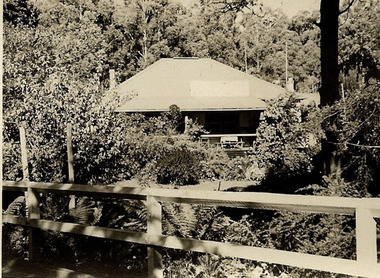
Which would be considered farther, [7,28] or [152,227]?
[7,28]

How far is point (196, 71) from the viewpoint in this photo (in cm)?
2703

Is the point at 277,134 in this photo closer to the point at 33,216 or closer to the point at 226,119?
the point at 33,216

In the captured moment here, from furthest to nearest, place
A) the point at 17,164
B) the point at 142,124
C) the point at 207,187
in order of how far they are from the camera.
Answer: the point at 142,124 < the point at 207,187 < the point at 17,164

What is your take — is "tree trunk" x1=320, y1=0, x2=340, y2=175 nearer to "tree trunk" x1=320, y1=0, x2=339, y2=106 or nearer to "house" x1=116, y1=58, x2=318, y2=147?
"tree trunk" x1=320, y1=0, x2=339, y2=106

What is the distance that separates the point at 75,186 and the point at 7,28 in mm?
9292

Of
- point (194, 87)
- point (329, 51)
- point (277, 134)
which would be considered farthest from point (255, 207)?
point (194, 87)

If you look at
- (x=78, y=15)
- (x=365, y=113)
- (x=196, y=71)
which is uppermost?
(x=78, y=15)

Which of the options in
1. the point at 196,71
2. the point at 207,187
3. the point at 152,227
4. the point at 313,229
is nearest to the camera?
the point at 152,227

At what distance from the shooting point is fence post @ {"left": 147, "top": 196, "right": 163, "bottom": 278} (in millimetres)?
4090

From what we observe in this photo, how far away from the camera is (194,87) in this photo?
28.5 meters

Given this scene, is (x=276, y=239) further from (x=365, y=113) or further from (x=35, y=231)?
(x=35, y=231)

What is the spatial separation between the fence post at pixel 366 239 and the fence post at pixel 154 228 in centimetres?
154

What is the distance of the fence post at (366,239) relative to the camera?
322 cm

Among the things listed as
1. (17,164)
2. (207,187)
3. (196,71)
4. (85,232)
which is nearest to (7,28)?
(17,164)
